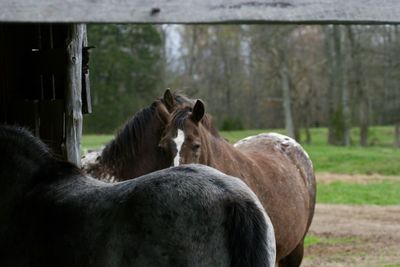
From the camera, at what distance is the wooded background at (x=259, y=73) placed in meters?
29.5

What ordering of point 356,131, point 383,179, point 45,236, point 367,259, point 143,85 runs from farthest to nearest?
1. point 356,131
2. point 143,85
3. point 383,179
4. point 367,259
5. point 45,236

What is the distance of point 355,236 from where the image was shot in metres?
10.6

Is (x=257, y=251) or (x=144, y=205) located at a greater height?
(x=144, y=205)

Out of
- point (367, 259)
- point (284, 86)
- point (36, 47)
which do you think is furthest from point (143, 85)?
point (36, 47)

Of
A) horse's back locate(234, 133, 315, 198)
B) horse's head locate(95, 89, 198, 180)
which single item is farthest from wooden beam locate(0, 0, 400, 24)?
horse's back locate(234, 133, 315, 198)

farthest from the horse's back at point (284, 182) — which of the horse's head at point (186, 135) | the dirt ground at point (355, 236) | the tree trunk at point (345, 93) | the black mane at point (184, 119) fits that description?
the tree trunk at point (345, 93)

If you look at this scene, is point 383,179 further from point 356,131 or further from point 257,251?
point 356,131

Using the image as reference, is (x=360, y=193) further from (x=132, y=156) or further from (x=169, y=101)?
(x=132, y=156)

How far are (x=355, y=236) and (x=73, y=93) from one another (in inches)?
264

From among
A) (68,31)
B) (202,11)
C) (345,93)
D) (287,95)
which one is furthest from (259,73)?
(202,11)

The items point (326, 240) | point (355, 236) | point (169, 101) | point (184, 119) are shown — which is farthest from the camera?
point (355, 236)

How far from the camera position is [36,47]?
18.0 ft

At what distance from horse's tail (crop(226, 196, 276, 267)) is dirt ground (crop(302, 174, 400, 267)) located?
5633 millimetres

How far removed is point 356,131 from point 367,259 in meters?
28.9
